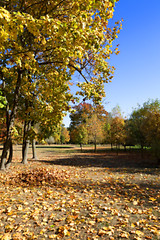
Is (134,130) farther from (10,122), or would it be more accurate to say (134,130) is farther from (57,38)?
→ (57,38)

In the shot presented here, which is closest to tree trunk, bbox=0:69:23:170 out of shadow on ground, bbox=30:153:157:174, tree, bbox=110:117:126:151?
shadow on ground, bbox=30:153:157:174

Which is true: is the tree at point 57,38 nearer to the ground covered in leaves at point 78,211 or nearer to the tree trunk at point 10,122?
the tree trunk at point 10,122

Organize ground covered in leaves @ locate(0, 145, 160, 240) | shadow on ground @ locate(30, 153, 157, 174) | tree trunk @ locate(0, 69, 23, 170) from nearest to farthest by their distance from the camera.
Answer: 1. ground covered in leaves @ locate(0, 145, 160, 240)
2. tree trunk @ locate(0, 69, 23, 170)
3. shadow on ground @ locate(30, 153, 157, 174)

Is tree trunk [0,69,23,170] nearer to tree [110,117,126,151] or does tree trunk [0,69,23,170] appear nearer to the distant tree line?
the distant tree line

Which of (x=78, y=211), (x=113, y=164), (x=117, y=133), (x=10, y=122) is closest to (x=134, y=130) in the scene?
(x=117, y=133)

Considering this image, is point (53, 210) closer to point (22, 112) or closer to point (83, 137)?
point (22, 112)

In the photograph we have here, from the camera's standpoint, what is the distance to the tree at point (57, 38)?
3.96 m

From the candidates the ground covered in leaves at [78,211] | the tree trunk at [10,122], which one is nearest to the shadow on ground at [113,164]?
the ground covered in leaves at [78,211]

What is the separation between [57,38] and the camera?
14.4ft

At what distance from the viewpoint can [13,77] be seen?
10336 millimetres

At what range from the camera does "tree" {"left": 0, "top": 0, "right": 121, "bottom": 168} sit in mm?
3963

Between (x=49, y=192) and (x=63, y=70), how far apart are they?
6.67m

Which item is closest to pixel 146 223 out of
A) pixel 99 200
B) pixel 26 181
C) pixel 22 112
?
pixel 99 200

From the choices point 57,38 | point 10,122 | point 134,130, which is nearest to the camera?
point 57,38
